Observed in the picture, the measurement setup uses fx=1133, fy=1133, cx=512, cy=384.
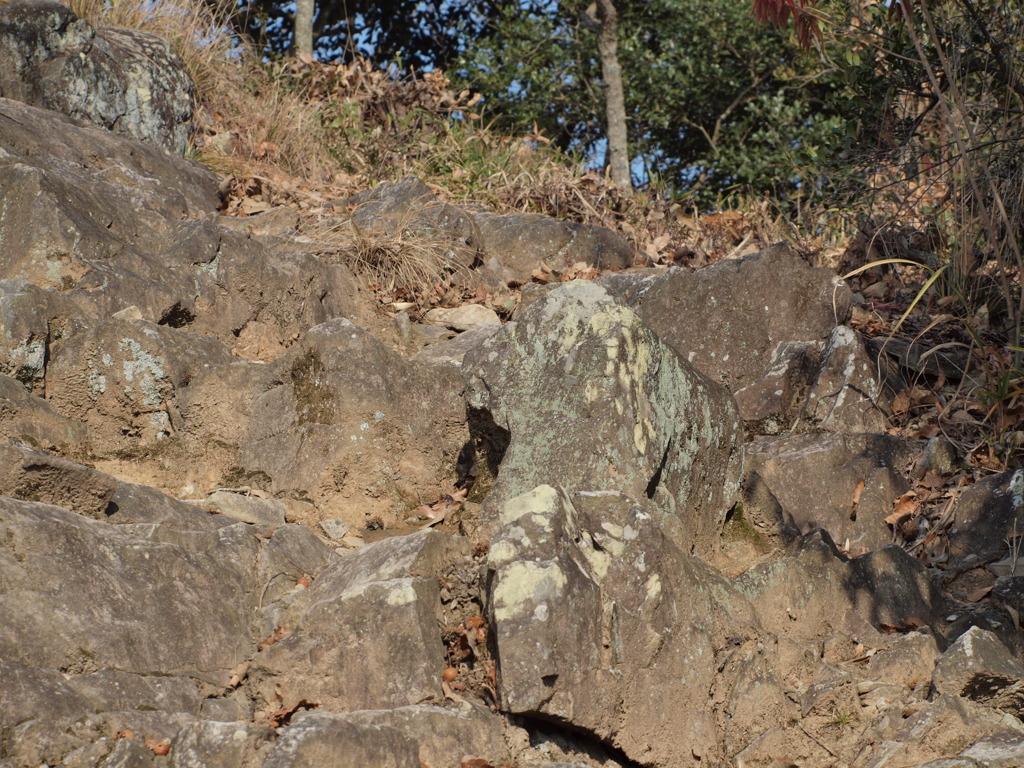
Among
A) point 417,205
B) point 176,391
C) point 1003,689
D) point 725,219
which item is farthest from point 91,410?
point 725,219

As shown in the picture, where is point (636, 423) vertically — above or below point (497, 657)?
above

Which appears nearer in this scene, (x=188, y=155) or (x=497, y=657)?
(x=497, y=657)

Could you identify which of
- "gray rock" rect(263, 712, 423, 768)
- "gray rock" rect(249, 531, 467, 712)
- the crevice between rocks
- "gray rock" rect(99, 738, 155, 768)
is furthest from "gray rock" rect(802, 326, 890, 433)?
"gray rock" rect(99, 738, 155, 768)

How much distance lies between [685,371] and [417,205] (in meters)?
3.80

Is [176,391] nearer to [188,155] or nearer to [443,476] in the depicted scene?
[443,476]

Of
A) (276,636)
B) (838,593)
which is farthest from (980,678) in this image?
(276,636)

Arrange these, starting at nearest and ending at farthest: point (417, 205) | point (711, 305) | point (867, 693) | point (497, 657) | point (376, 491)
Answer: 1. point (497, 657)
2. point (867, 693)
3. point (376, 491)
4. point (711, 305)
5. point (417, 205)

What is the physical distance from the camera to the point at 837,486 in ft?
17.0

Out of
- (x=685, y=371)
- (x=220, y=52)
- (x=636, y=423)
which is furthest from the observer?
(x=220, y=52)

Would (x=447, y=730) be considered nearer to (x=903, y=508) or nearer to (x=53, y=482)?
(x=53, y=482)

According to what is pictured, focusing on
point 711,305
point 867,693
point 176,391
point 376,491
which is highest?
point 711,305

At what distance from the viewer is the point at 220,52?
10.3 m

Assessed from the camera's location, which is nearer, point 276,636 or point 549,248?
point 276,636

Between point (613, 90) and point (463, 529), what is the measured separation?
734 cm
